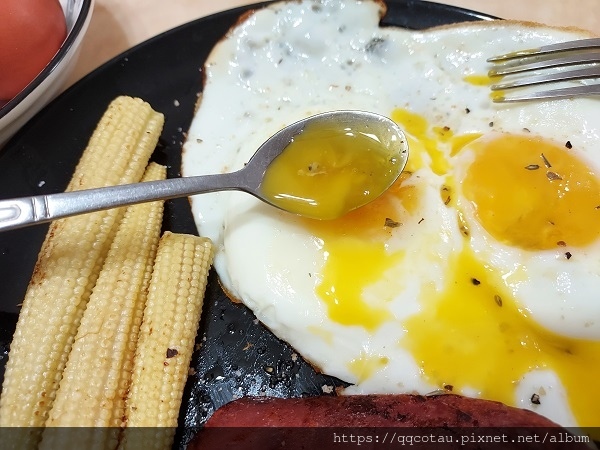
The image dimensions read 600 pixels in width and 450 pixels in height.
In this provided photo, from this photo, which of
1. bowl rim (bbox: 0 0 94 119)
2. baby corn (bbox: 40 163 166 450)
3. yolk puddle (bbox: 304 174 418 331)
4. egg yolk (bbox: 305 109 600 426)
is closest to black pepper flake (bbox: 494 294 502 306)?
egg yolk (bbox: 305 109 600 426)

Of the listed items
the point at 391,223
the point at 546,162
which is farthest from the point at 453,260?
the point at 546,162

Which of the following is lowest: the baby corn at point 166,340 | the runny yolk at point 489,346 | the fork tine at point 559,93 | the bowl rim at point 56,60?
the runny yolk at point 489,346

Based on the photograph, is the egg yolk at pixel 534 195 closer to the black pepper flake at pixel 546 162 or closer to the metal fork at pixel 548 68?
the black pepper flake at pixel 546 162

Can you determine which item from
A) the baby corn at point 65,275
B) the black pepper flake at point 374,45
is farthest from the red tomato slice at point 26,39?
the black pepper flake at point 374,45

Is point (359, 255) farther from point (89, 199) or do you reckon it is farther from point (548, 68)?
point (548, 68)

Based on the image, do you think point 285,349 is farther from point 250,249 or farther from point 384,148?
point 384,148
